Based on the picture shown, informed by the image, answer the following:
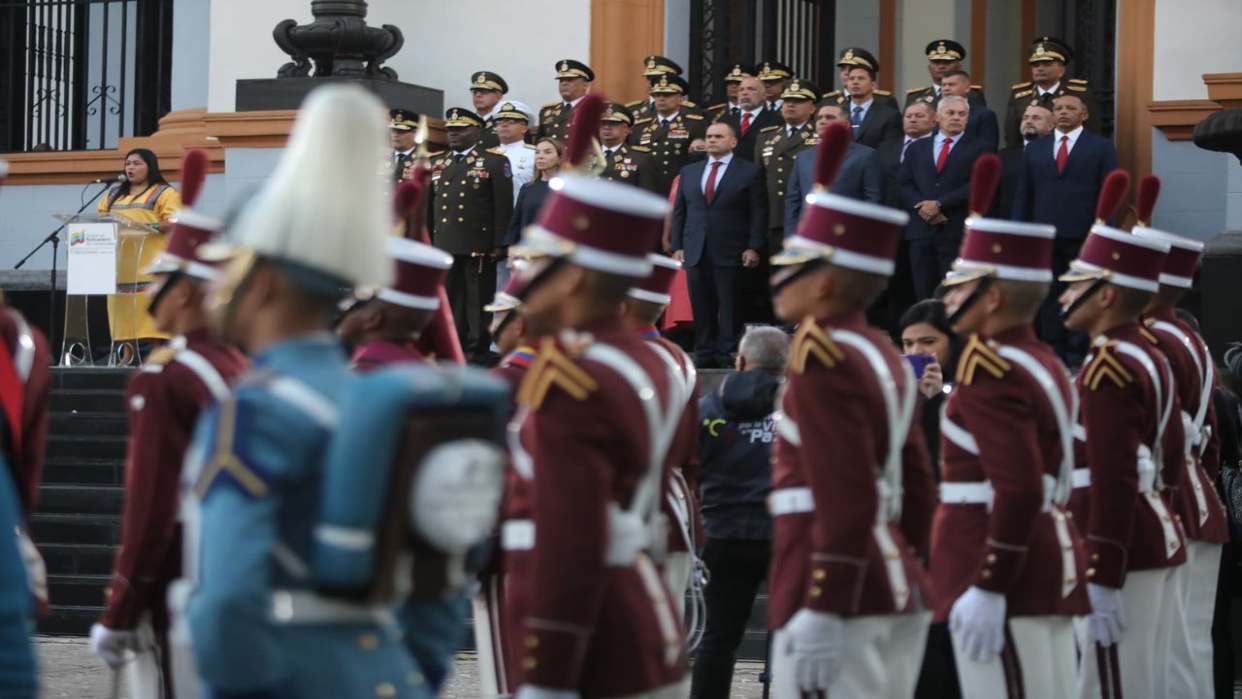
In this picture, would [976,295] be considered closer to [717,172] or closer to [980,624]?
[980,624]

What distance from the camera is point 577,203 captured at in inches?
188

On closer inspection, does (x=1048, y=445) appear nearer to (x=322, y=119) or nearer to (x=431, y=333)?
(x=431, y=333)

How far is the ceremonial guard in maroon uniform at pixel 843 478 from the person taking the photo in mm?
5297

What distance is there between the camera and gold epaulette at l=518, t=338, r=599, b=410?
181 inches

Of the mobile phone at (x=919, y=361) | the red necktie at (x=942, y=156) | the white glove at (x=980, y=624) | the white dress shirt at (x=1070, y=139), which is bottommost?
the white glove at (x=980, y=624)

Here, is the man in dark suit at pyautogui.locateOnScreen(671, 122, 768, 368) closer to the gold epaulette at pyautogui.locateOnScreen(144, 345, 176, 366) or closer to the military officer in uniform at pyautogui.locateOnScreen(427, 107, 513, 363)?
the military officer in uniform at pyautogui.locateOnScreen(427, 107, 513, 363)

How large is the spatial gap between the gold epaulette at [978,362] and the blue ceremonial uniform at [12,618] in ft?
9.02

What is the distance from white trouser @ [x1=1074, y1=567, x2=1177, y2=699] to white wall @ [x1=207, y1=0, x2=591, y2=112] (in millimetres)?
12267

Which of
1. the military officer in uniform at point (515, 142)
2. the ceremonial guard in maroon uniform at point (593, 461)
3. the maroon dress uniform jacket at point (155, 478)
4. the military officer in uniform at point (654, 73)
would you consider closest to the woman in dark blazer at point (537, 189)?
the military officer in uniform at point (515, 142)

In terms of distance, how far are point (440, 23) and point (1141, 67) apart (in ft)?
19.6

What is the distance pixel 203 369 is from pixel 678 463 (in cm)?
214

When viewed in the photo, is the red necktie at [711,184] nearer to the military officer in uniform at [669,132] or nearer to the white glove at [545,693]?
the military officer in uniform at [669,132]

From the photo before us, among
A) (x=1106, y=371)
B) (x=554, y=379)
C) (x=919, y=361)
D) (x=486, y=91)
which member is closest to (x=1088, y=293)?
(x=1106, y=371)

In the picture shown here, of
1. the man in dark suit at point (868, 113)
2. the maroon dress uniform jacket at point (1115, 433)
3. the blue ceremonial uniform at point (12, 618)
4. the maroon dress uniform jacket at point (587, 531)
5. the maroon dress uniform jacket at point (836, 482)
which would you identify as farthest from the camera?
the man in dark suit at point (868, 113)
